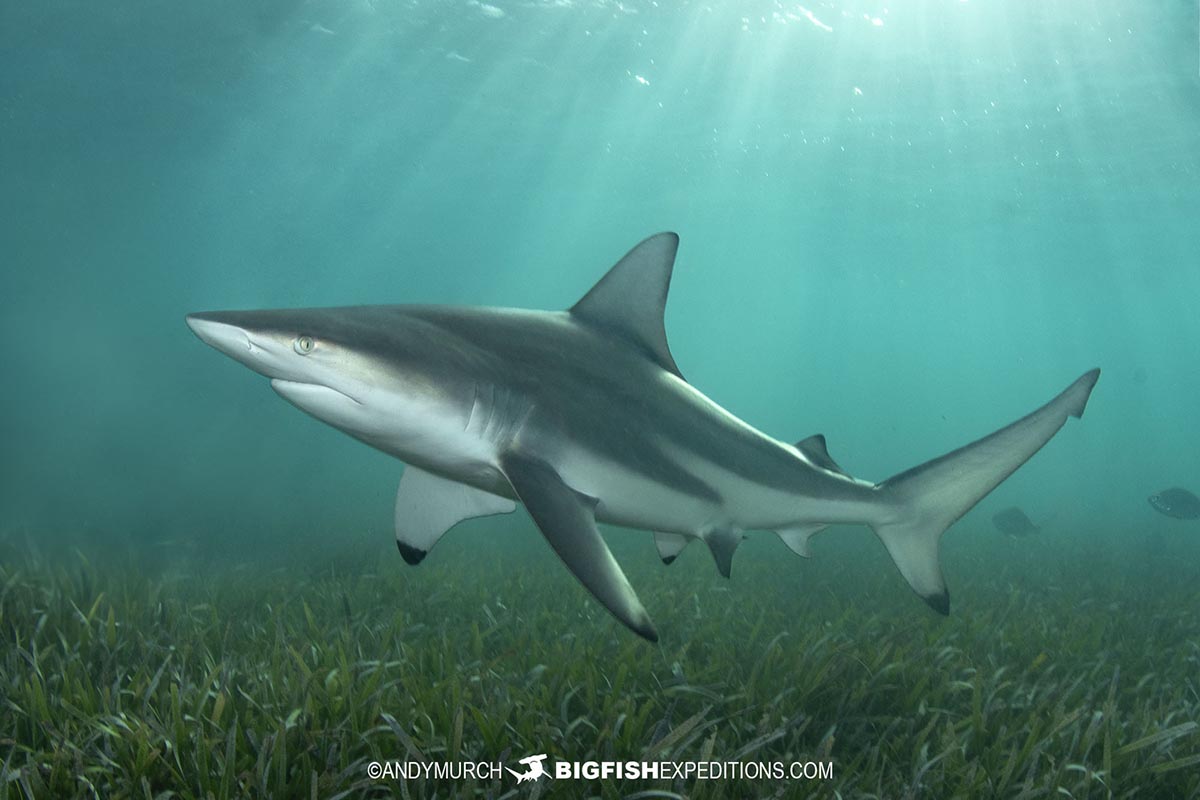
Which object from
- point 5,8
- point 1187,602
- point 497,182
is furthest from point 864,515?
point 497,182

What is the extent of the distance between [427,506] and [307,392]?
1.61 metres

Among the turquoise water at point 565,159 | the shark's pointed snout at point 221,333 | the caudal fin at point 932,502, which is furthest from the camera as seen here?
the turquoise water at point 565,159

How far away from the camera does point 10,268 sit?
3046 inches

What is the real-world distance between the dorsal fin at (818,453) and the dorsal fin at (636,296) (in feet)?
4.27

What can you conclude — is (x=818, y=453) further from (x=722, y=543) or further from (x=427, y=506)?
(x=427, y=506)

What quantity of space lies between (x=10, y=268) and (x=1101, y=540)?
96.2m

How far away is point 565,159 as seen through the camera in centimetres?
4284

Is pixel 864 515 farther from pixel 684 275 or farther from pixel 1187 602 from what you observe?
pixel 684 275

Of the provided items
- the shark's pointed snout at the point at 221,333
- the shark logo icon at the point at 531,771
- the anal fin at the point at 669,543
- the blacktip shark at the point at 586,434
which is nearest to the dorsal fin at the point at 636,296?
the blacktip shark at the point at 586,434

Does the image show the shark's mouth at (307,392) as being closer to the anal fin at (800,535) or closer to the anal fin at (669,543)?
the anal fin at (669,543)

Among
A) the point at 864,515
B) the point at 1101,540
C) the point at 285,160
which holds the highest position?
the point at 864,515

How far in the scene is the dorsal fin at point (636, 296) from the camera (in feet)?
15.2

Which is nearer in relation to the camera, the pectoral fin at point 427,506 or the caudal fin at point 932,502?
the pectoral fin at point 427,506

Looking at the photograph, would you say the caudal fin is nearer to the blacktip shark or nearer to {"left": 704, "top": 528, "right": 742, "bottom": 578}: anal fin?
the blacktip shark
